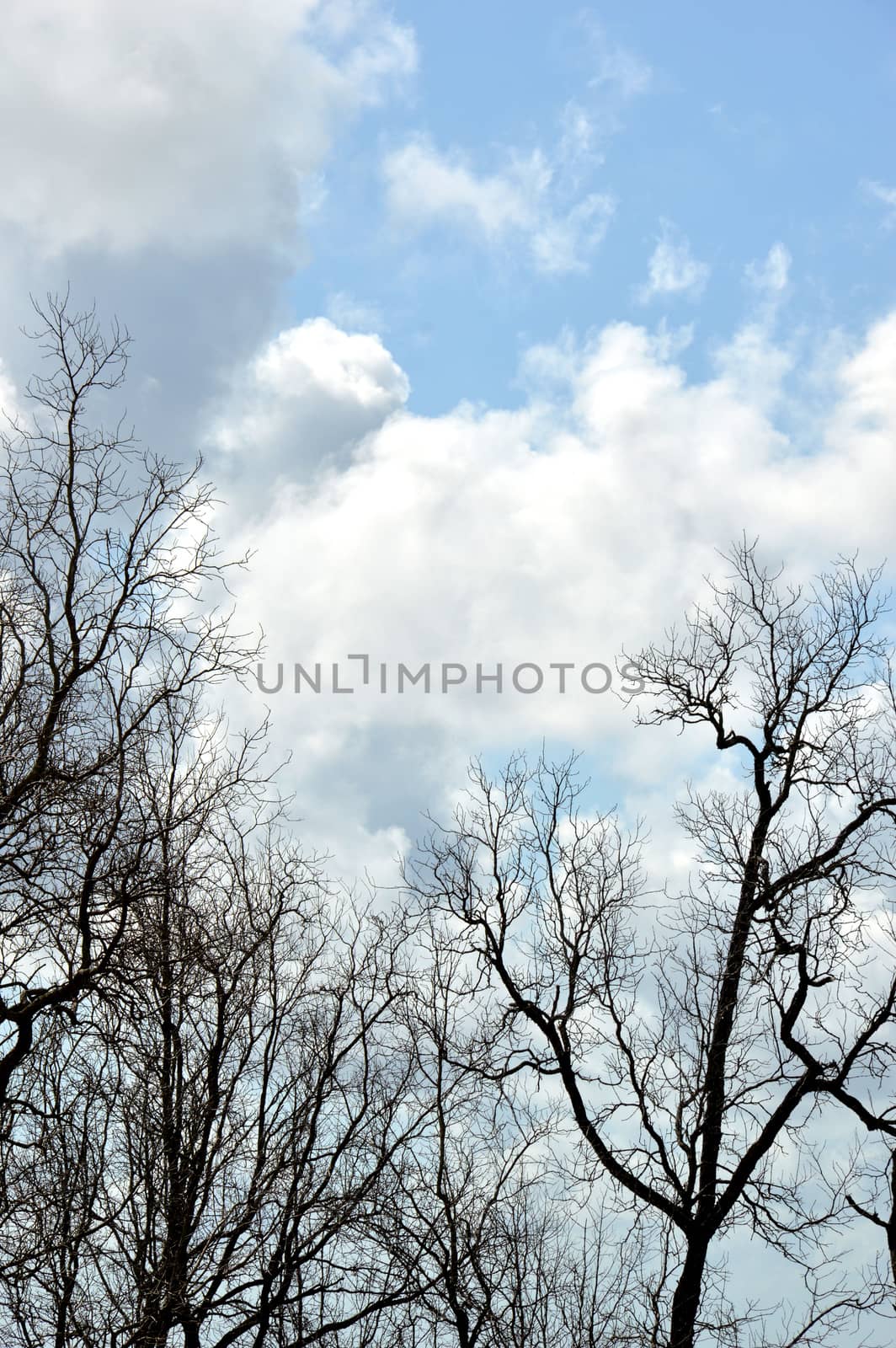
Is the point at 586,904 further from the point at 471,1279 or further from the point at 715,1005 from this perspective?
the point at 471,1279

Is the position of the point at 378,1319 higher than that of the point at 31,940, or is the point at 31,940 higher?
the point at 31,940

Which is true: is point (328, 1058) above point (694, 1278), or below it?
above

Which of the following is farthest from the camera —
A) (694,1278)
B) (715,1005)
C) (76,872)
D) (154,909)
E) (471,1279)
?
(471,1279)

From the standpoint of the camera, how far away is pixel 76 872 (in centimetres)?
929

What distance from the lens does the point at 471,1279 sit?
15203 millimetres

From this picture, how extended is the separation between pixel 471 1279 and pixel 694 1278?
130 inches

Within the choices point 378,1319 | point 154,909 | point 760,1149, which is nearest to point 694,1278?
point 760,1149

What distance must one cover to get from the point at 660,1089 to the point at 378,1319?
16.3 ft

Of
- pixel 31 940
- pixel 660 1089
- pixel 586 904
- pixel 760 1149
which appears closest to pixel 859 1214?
pixel 760 1149

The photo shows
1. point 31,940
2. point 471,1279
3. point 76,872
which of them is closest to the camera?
point 76,872

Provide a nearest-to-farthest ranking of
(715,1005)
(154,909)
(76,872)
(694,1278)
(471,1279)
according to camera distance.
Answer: (76,872), (154,909), (694,1278), (715,1005), (471,1279)

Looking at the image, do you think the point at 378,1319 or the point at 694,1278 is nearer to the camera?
the point at 694,1278

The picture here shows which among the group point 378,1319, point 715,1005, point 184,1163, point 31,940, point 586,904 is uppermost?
point 586,904

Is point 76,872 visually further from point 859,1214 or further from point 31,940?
point 859,1214
